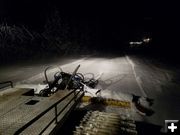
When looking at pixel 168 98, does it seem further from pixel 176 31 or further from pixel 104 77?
pixel 176 31

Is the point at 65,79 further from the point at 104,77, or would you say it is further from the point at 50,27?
the point at 50,27

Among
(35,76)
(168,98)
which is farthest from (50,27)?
(168,98)

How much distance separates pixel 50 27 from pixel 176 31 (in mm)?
27386

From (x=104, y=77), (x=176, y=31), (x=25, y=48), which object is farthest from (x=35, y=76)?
(x=176, y=31)

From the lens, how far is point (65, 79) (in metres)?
9.88

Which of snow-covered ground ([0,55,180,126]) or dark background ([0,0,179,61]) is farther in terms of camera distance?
dark background ([0,0,179,61])

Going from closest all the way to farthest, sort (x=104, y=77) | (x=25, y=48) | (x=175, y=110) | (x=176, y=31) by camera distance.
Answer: (x=175, y=110)
(x=104, y=77)
(x=25, y=48)
(x=176, y=31)

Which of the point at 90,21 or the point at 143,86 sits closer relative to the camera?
the point at 143,86

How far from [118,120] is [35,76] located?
33.5 feet

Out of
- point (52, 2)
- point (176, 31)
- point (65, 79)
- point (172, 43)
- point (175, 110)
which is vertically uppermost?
point (52, 2)

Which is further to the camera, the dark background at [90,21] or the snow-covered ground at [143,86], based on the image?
the dark background at [90,21]

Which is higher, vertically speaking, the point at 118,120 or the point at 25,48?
the point at 25,48

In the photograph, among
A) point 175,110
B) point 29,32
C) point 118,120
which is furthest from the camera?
point 29,32

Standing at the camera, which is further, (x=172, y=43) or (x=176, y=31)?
(x=176, y=31)
